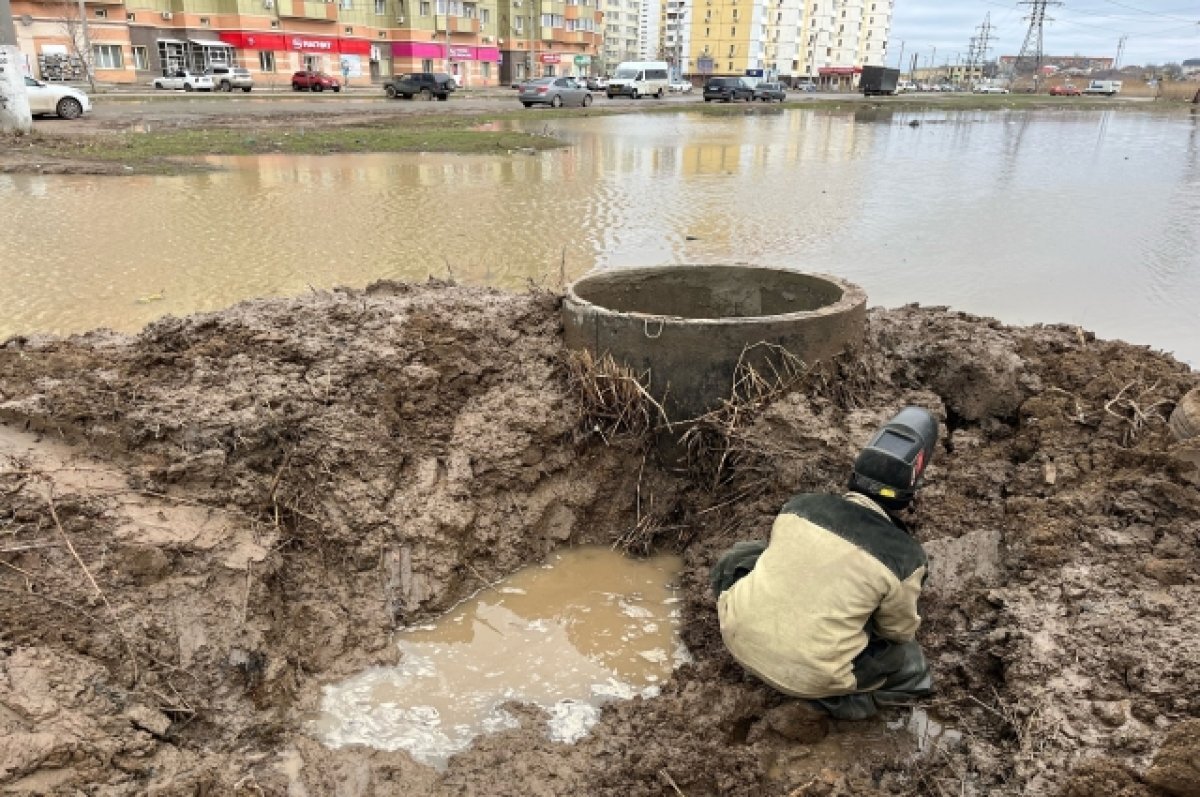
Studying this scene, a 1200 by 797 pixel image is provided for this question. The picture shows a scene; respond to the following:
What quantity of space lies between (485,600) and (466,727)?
2.86ft

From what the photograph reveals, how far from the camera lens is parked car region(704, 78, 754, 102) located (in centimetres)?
4709

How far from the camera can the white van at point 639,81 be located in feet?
162

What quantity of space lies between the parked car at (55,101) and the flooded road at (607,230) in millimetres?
9926

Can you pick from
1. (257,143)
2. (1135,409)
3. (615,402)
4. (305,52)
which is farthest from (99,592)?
(305,52)

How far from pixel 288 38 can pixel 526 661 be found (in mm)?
57602

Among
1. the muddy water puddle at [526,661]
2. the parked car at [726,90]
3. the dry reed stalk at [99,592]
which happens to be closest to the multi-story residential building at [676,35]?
the parked car at [726,90]

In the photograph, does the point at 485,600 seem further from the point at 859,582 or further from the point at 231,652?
the point at 859,582

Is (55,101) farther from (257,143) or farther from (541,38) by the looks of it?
(541,38)

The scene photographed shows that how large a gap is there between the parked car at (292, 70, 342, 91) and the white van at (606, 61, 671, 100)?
15.9 m

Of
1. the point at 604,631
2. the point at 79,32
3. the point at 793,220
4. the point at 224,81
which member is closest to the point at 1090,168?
the point at 793,220

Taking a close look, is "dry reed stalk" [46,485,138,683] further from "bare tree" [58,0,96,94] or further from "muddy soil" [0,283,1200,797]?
"bare tree" [58,0,96,94]

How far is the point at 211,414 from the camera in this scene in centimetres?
385

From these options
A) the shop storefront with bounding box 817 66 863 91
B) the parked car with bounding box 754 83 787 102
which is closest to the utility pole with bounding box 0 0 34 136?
the parked car with bounding box 754 83 787 102

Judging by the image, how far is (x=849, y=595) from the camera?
2.84m
